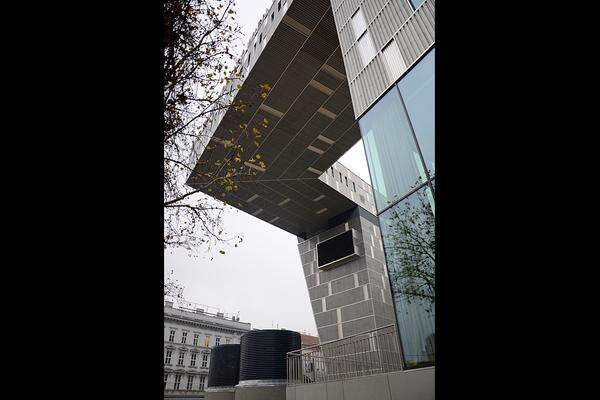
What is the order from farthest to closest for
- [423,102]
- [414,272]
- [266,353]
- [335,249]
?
[335,249]
[266,353]
[423,102]
[414,272]

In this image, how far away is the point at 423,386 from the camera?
589 centimetres

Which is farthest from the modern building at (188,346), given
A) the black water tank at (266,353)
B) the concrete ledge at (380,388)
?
the concrete ledge at (380,388)

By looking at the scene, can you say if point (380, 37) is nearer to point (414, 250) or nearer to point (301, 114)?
point (414, 250)

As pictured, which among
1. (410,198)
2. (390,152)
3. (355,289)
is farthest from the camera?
(355,289)

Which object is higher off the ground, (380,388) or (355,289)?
(355,289)

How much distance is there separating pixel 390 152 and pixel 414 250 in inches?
97.3

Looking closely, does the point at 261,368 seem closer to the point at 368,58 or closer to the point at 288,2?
the point at 368,58

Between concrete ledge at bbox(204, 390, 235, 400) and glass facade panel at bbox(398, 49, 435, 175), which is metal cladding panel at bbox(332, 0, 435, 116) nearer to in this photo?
glass facade panel at bbox(398, 49, 435, 175)

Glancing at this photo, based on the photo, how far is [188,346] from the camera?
1945 inches

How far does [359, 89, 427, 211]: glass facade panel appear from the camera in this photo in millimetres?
6922

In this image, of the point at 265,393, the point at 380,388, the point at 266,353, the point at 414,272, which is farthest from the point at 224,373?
the point at 414,272
